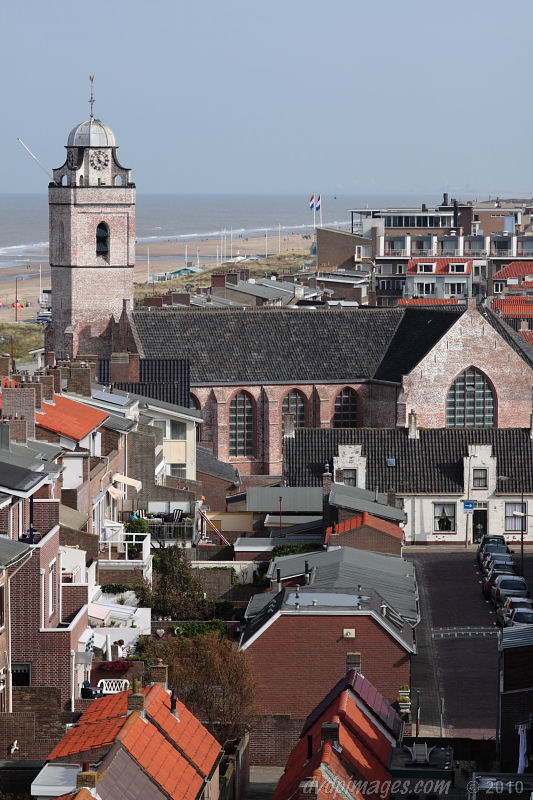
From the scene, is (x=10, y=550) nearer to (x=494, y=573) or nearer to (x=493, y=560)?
(x=494, y=573)

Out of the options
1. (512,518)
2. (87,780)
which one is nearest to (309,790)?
(87,780)

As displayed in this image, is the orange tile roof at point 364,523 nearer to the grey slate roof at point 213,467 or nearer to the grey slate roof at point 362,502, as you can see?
the grey slate roof at point 362,502

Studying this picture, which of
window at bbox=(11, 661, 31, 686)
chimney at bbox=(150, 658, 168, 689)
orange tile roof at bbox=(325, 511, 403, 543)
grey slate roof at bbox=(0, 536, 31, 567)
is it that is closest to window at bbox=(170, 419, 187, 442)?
A: orange tile roof at bbox=(325, 511, 403, 543)

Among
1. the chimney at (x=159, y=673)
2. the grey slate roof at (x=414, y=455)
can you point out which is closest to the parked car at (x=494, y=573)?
the grey slate roof at (x=414, y=455)

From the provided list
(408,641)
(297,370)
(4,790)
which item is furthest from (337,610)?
(297,370)

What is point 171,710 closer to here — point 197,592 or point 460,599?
point 197,592

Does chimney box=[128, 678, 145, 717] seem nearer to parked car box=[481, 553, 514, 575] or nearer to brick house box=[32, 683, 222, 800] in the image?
brick house box=[32, 683, 222, 800]

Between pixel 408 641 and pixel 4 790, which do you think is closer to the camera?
pixel 4 790
